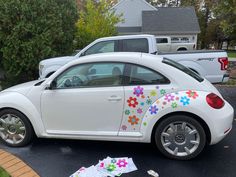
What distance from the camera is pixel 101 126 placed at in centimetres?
442

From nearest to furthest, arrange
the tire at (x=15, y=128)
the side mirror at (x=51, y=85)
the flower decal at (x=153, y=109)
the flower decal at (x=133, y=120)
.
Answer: the flower decal at (x=153, y=109) → the flower decal at (x=133, y=120) → the side mirror at (x=51, y=85) → the tire at (x=15, y=128)

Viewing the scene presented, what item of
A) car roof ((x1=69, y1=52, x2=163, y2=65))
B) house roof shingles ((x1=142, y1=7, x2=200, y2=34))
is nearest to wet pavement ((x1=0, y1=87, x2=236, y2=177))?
car roof ((x1=69, y1=52, x2=163, y2=65))

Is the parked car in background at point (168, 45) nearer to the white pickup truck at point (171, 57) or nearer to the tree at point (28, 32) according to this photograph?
the tree at point (28, 32)

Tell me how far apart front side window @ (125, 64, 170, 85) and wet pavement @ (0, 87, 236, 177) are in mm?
1120

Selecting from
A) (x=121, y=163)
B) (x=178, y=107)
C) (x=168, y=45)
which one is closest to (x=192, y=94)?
(x=178, y=107)

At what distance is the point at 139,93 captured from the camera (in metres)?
4.21

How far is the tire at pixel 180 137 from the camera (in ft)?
13.5

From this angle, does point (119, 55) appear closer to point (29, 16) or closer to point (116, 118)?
point (116, 118)

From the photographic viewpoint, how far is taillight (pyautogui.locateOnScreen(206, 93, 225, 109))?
13.5 feet

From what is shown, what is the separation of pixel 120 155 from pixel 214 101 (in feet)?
5.24

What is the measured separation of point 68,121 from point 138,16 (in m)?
30.8

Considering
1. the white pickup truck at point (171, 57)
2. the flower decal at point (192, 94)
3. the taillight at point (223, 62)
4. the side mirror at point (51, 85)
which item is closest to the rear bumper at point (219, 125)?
the flower decal at point (192, 94)

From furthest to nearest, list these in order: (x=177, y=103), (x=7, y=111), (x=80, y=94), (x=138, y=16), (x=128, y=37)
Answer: (x=138, y=16)
(x=128, y=37)
(x=7, y=111)
(x=80, y=94)
(x=177, y=103)

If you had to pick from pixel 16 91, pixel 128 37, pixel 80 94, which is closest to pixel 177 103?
pixel 80 94
